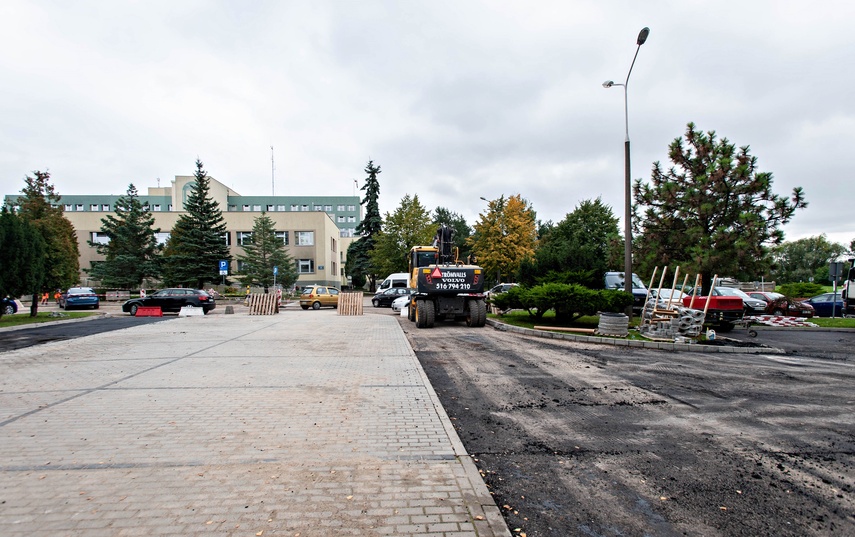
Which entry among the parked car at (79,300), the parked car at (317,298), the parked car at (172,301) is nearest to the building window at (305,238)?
the parked car at (317,298)

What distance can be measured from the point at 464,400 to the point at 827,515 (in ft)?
12.6

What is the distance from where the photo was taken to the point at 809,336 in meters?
13.9

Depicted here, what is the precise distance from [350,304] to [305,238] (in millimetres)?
29970

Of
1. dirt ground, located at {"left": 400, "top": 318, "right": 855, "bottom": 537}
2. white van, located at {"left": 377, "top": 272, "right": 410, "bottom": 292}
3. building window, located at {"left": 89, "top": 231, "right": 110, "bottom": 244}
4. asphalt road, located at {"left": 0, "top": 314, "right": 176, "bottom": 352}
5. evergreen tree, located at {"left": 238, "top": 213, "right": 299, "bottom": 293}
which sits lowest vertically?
asphalt road, located at {"left": 0, "top": 314, "right": 176, "bottom": 352}

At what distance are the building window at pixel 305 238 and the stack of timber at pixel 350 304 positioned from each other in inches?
1151

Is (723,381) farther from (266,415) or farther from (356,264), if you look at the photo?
(356,264)

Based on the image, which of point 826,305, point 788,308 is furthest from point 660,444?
point 826,305

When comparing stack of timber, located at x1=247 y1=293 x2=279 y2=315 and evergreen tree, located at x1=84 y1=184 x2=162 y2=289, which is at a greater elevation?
evergreen tree, located at x1=84 y1=184 x2=162 y2=289

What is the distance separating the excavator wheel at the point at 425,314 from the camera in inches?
625

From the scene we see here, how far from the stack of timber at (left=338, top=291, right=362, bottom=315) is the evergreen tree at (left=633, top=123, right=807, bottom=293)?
1387 centimetres

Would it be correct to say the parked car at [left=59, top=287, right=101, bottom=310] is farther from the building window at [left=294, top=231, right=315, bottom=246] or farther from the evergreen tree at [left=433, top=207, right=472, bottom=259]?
the evergreen tree at [left=433, top=207, right=472, bottom=259]

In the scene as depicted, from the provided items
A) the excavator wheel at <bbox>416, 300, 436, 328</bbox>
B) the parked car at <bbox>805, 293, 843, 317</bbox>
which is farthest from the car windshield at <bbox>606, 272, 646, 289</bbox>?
the parked car at <bbox>805, 293, 843, 317</bbox>

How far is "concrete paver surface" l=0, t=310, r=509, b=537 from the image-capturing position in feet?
9.57

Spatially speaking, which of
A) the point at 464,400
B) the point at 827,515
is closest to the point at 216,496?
the point at 464,400
